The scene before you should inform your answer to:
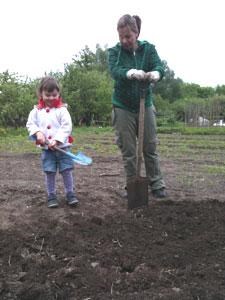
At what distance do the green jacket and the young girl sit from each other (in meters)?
0.66

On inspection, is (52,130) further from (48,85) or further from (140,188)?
(140,188)

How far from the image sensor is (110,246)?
12.7ft

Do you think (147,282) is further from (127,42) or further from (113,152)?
(113,152)

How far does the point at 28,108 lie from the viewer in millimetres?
22109

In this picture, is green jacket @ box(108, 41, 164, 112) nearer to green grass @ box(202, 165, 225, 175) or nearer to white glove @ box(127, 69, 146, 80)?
white glove @ box(127, 69, 146, 80)

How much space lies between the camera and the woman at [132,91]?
5086 millimetres

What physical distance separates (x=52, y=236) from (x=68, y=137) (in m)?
1.17

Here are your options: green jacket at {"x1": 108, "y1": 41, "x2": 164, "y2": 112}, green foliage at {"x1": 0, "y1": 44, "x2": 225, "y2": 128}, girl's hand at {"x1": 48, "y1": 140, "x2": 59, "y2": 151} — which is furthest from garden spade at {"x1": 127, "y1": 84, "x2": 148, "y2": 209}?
green foliage at {"x1": 0, "y1": 44, "x2": 225, "y2": 128}

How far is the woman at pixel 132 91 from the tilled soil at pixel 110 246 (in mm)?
391

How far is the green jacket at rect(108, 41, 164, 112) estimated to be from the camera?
17.2ft

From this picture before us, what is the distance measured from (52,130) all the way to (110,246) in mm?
1484

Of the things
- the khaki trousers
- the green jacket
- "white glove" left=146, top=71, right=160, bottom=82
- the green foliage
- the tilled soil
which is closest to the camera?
the tilled soil

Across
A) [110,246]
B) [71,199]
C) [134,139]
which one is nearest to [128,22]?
[134,139]

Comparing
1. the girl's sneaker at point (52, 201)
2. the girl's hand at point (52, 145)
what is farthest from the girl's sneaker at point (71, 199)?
the girl's hand at point (52, 145)
